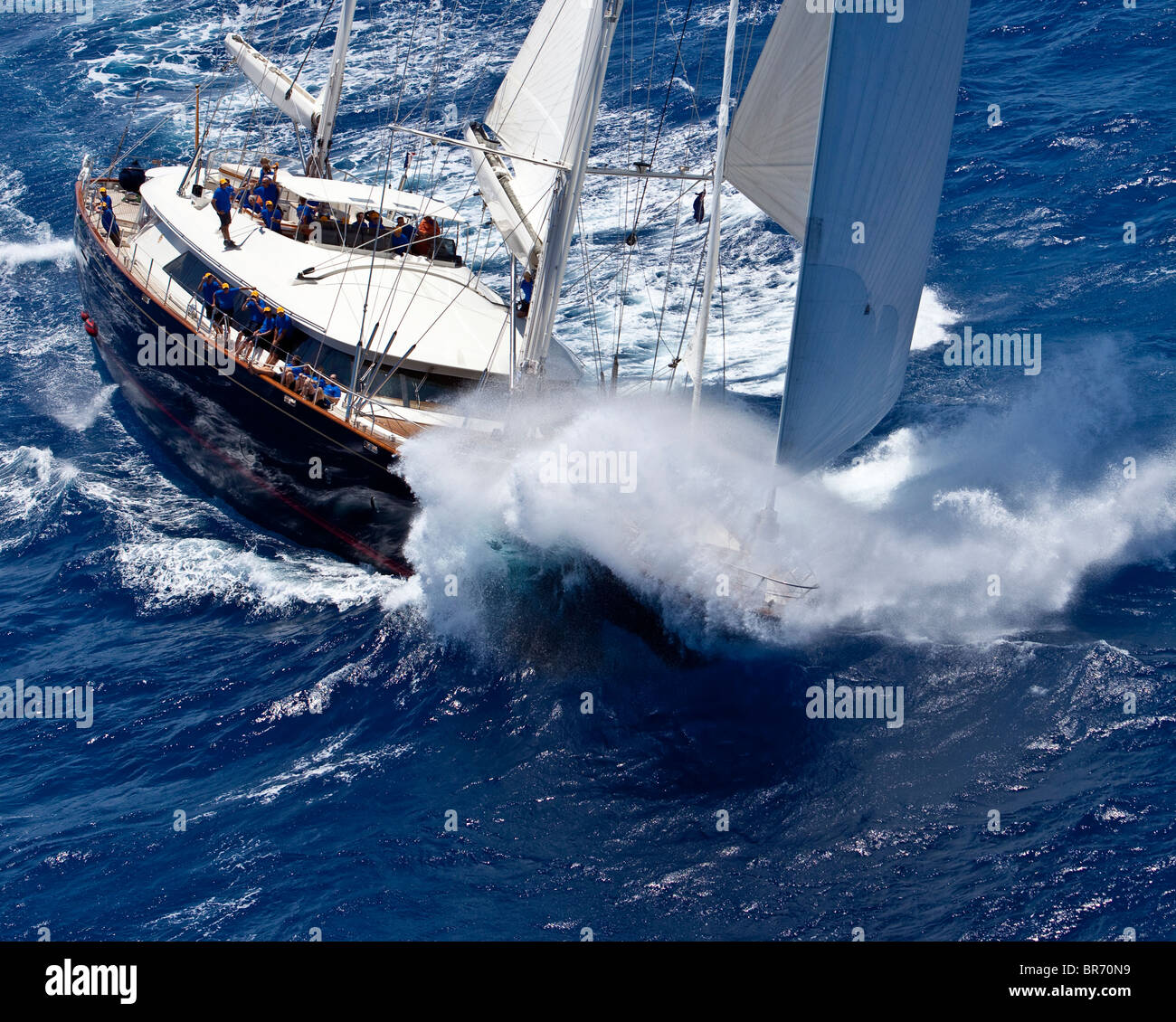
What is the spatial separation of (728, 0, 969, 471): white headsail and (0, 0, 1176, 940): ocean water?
13.9ft

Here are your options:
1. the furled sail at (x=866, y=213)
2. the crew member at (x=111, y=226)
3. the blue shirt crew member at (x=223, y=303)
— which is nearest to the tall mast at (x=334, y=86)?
the crew member at (x=111, y=226)

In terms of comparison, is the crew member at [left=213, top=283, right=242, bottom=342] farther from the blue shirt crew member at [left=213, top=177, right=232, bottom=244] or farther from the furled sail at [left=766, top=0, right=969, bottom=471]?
the furled sail at [left=766, top=0, right=969, bottom=471]

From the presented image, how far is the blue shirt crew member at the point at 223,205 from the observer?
1378 inches

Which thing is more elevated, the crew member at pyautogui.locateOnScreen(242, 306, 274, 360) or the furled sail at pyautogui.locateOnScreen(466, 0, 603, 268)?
the furled sail at pyautogui.locateOnScreen(466, 0, 603, 268)

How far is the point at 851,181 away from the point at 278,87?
23741mm

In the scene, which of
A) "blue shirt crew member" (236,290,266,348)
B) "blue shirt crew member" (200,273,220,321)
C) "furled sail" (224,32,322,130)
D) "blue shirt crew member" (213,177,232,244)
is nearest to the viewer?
"blue shirt crew member" (236,290,266,348)

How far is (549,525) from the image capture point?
27719 mm

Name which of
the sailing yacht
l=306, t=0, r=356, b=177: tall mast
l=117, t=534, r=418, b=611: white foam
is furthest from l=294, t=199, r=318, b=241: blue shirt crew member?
l=117, t=534, r=418, b=611: white foam

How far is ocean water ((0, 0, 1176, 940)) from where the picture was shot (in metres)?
21.6

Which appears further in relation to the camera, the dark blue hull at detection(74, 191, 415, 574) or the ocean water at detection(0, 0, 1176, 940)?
the dark blue hull at detection(74, 191, 415, 574)

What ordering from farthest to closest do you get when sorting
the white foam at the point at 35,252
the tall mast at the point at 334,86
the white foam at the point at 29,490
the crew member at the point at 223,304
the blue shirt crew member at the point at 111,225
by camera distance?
the white foam at the point at 35,252, the tall mast at the point at 334,86, the blue shirt crew member at the point at 111,225, the crew member at the point at 223,304, the white foam at the point at 29,490

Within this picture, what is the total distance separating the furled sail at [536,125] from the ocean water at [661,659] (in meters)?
5.23

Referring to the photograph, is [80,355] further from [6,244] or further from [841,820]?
[841,820]

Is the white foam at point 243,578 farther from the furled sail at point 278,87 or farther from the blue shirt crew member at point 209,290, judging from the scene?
the furled sail at point 278,87
